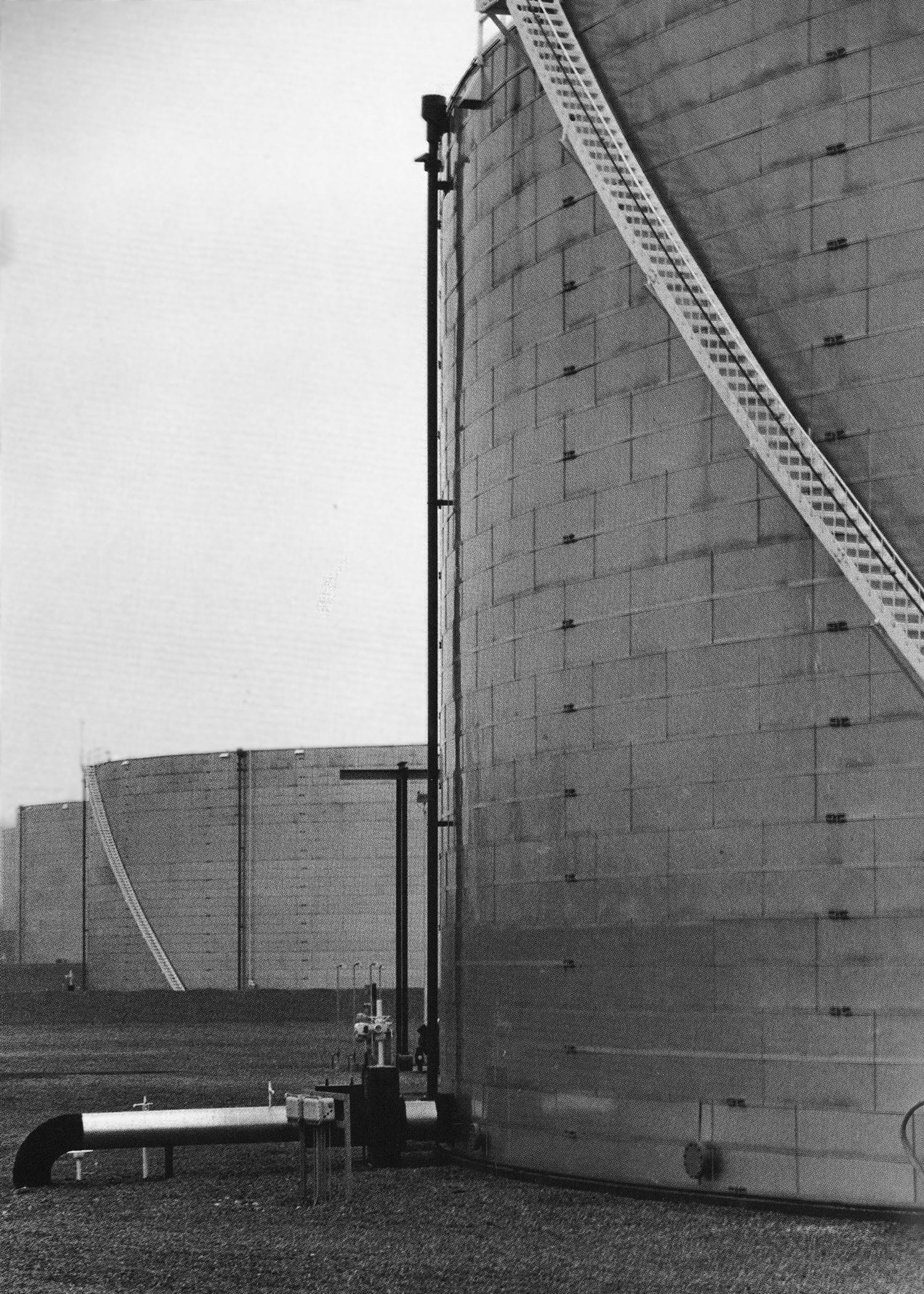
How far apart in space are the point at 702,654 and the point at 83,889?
5170 centimetres

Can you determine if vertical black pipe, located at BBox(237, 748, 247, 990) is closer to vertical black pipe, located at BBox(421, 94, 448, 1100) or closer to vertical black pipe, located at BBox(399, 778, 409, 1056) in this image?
vertical black pipe, located at BBox(399, 778, 409, 1056)

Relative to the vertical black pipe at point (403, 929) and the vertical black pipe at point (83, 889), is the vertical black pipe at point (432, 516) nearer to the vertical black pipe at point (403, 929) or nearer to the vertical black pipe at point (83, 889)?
the vertical black pipe at point (403, 929)

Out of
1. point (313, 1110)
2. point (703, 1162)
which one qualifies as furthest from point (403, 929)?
point (703, 1162)

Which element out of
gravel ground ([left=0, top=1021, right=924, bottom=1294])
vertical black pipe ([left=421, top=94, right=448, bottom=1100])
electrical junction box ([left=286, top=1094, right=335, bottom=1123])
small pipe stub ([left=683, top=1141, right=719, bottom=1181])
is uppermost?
vertical black pipe ([left=421, top=94, right=448, bottom=1100])

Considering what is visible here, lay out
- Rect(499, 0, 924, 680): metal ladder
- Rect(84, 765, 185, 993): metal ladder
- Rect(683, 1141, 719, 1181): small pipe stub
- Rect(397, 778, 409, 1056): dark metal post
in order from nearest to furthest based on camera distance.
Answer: Rect(499, 0, 924, 680): metal ladder < Rect(683, 1141, 719, 1181): small pipe stub < Rect(397, 778, 409, 1056): dark metal post < Rect(84, 765, 185, 993): metal ladder

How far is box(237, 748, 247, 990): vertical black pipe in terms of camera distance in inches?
2196

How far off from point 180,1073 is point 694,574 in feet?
63.5

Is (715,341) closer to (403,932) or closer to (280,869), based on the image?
(403,932)

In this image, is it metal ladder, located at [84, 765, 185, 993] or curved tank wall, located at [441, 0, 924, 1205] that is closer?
curved tank wall, located at [441, 0, 924, 1205]

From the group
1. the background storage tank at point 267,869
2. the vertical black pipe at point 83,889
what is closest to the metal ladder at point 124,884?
the background storage tank at point 267,869

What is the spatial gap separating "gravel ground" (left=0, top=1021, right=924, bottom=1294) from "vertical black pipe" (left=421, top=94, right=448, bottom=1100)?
2110mm

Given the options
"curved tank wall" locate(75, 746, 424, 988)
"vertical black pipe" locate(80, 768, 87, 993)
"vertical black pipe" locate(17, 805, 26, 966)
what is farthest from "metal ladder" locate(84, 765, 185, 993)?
"vertical black pipe" locate(17, 805, 26, 966)

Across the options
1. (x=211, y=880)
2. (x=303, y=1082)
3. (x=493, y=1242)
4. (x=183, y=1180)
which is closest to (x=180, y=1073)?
(x=303, y=1082)

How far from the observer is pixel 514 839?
16.7 meters
